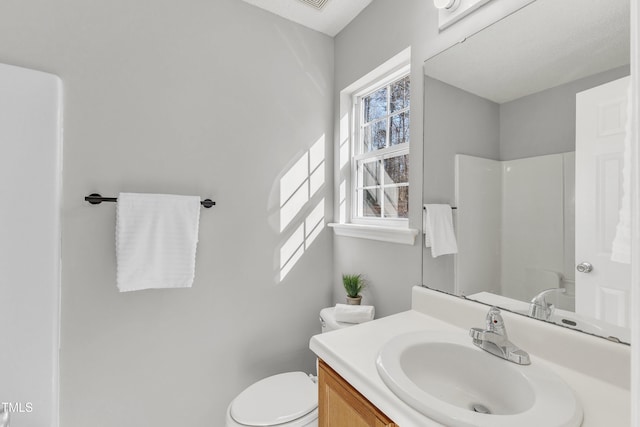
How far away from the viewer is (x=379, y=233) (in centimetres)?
152

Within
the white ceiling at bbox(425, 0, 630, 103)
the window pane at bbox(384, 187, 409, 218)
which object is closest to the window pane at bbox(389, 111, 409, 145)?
the window pane at bbox(384, 187, 409, 218)

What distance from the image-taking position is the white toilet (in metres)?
1.17

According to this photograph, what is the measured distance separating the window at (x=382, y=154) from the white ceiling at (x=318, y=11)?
44 centimetres

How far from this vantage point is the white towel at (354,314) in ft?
4.74

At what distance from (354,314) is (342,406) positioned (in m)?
0.63

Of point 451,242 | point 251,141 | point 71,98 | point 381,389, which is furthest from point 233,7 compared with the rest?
point 381,389

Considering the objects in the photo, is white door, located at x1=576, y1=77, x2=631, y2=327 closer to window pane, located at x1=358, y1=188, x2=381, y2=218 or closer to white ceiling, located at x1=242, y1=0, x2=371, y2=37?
window pane, located at x1=358, y1=188, x2=381, y2=218

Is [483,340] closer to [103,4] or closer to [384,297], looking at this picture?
[384,297]

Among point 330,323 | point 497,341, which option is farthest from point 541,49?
point 330,323

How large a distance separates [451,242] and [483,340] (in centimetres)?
41

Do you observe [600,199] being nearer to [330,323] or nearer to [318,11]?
[330,323]

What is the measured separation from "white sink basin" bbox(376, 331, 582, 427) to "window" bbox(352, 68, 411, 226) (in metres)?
0.74

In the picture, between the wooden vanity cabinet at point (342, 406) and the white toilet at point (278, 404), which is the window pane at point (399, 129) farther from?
the wooden vanity cabinet at point (342, 406)

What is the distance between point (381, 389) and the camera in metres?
0.71
